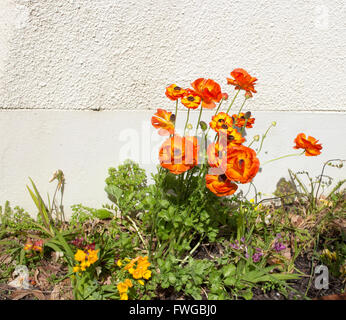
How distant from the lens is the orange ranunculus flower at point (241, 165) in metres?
1.27

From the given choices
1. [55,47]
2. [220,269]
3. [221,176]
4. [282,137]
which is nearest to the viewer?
[221,176]

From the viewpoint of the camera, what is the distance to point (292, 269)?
1718 mm

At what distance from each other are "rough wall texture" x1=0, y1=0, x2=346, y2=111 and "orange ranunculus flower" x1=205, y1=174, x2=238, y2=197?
87cm

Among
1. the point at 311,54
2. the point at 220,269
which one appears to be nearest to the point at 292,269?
the point at 220,269

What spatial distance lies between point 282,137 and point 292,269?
3.19 ft

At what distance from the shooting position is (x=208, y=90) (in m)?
1.44

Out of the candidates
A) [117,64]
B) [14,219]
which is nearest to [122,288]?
[14,219]

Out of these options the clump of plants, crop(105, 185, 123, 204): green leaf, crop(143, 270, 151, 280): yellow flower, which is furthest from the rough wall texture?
crop(143, 270, 151, 280): yellow flower

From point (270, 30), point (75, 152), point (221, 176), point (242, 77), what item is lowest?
point (221, 176)

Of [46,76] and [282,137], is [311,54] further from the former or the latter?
[46,76]

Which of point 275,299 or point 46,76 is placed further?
point 46,76

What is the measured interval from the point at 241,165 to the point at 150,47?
1.11 m

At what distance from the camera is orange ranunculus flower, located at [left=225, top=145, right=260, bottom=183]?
4.16ft

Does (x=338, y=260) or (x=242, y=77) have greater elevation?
(x=242, y=77)
